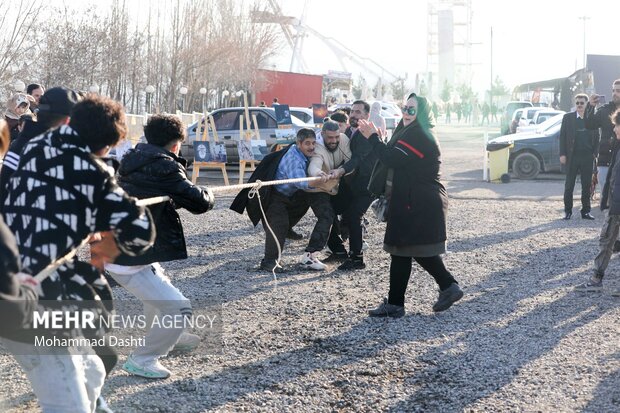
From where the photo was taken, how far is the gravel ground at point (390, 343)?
491cm

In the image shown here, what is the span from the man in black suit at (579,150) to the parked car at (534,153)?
6.98 m

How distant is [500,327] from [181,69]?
123 feet

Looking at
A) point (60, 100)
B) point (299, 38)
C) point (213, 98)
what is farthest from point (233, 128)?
point (299, 38)

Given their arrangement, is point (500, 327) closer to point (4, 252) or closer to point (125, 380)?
point (125, 380)

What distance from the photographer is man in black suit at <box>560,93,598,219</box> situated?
12.7 m

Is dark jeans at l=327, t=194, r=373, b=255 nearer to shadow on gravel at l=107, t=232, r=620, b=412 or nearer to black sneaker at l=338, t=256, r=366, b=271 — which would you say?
black sneaker at l=338, t=256, r=366, b=271

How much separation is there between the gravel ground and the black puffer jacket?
0.84 m

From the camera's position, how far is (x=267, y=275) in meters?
8.66

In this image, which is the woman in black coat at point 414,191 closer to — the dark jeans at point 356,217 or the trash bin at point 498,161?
the dark jeans at point 356,217

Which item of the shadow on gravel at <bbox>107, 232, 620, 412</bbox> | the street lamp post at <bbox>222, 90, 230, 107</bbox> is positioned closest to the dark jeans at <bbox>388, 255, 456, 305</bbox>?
the shadow on gravel at <bbox>107, 232, 620, 412</bbox>

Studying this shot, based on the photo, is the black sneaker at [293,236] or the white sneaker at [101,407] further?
the black sneaker at [293,236]

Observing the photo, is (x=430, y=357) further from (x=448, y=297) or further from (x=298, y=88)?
(x=298, y=88)

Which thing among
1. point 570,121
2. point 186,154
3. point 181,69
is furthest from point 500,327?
point 181,69
